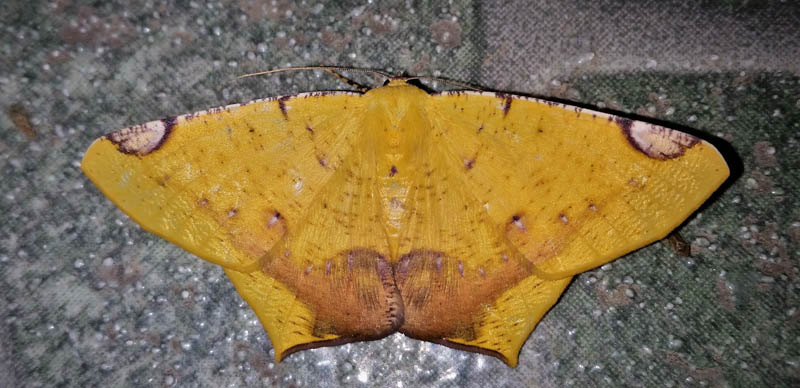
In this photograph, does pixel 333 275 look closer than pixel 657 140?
No

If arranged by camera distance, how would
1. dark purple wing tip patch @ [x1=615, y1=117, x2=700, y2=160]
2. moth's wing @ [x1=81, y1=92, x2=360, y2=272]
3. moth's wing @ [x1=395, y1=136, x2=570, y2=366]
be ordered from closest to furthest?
dark purple wing tip patch @ [x1=615, y1=117, x2=700, y2=160] → moth's wing @ [x1=81, y1=92, x2=360, y2=272] → moth's wing @ [x1=395, y1=136, x2=570, y2=366]

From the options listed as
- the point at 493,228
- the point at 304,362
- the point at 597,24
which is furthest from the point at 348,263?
the point at 597,24

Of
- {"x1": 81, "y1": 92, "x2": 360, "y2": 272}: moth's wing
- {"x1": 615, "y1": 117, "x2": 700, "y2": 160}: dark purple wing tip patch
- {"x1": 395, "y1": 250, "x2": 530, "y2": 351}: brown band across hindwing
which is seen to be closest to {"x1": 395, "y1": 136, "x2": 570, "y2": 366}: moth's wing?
{"x1": 395, "y1": 250, "x2": 530, "y2": 351}: brown band across hindwing

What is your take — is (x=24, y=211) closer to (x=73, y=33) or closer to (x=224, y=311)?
(x=73, y=33)

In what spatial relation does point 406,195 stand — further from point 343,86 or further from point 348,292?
point 343,86

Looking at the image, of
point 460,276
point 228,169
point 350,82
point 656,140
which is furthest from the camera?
point 350,82

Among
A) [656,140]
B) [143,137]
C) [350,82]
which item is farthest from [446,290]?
[143,137]

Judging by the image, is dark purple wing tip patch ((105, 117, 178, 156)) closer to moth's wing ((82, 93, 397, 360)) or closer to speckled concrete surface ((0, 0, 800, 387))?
moth's wing ((82, 93, 397, 360))
